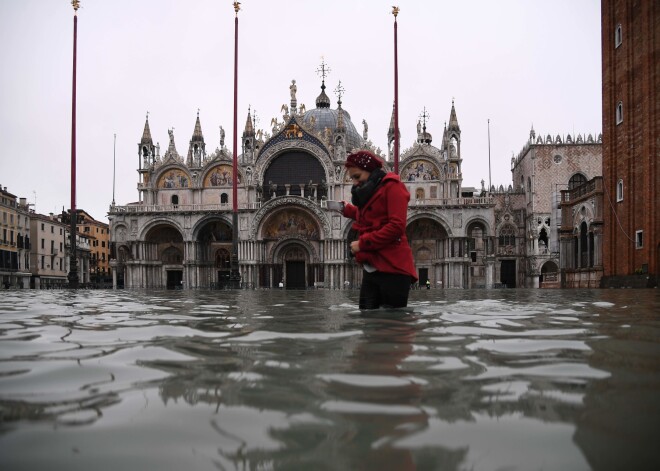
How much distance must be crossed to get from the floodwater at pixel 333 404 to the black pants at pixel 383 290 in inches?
105

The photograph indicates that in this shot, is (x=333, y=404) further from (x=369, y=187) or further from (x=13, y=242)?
(x=13, y=242)

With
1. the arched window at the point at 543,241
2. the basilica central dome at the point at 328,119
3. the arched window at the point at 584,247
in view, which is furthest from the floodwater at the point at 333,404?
the arched window at the point at 543,241

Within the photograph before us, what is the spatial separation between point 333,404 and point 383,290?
4.76 metres

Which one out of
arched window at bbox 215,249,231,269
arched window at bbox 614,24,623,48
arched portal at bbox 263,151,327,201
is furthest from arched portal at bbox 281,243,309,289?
arched window at bbox 614,24,623,48

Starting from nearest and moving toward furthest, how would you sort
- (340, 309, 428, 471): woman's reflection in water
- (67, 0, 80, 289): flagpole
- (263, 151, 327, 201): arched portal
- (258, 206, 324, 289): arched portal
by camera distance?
(340, 309, 428, 471): woman's reflection in water, (67, 0, 80, 289): flagpole, (258, 206, 324, 289): arched portal, (263, 151, 327, 201): arched portal

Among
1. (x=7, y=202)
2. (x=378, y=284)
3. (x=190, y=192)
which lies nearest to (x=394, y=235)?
(x=378, y=284)

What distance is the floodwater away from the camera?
5.33 ft

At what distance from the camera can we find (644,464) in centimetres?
155

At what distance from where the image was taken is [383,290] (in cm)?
685

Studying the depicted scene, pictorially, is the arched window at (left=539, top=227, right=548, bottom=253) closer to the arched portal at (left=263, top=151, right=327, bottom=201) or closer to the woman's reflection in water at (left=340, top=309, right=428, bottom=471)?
the arched portal at (left=263, top=151, right=327, bottom=201)

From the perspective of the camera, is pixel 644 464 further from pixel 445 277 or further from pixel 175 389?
pixel 445 277

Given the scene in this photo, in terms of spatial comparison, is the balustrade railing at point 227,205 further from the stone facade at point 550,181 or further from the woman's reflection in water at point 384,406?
the woman's reflection in water at point 384,406

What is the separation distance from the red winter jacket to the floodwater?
2.40 m

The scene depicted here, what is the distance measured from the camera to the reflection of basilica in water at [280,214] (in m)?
42.5
